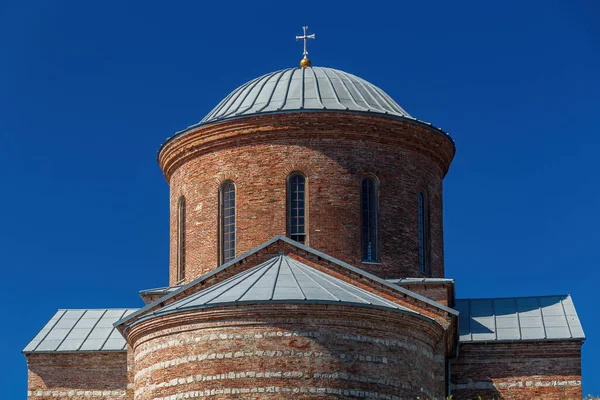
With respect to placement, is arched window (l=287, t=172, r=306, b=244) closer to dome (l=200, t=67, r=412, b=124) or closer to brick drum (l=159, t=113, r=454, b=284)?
brick drum (l=159, t=113, r=454, b=284)

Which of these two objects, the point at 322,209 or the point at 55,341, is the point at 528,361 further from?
the point at 55,341

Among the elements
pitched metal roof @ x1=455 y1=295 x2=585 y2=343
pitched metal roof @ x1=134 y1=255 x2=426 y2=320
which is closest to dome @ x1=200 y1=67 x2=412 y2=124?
pitched metal roof @ x1=134 y1=255 x2=426 y2=320

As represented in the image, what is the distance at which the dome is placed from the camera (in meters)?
31.6

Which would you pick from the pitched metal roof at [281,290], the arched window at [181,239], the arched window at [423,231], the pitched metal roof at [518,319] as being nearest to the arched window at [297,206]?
the pitched metal roof at [281,290]

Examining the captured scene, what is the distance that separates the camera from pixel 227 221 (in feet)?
103

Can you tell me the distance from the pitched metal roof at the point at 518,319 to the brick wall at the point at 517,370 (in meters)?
0.20

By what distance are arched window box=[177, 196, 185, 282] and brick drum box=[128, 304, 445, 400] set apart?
5394 millimetres

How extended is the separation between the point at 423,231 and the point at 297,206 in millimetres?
3132

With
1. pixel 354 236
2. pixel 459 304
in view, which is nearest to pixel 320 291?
pixel 354 236

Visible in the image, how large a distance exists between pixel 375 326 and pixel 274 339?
1987mm

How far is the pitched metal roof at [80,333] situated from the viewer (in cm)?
3162

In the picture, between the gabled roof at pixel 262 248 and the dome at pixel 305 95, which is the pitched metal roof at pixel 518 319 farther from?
the dome at pixel 305 95

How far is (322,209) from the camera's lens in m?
30.6

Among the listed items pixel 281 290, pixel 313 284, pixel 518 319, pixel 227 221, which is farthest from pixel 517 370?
pixel 227 221
